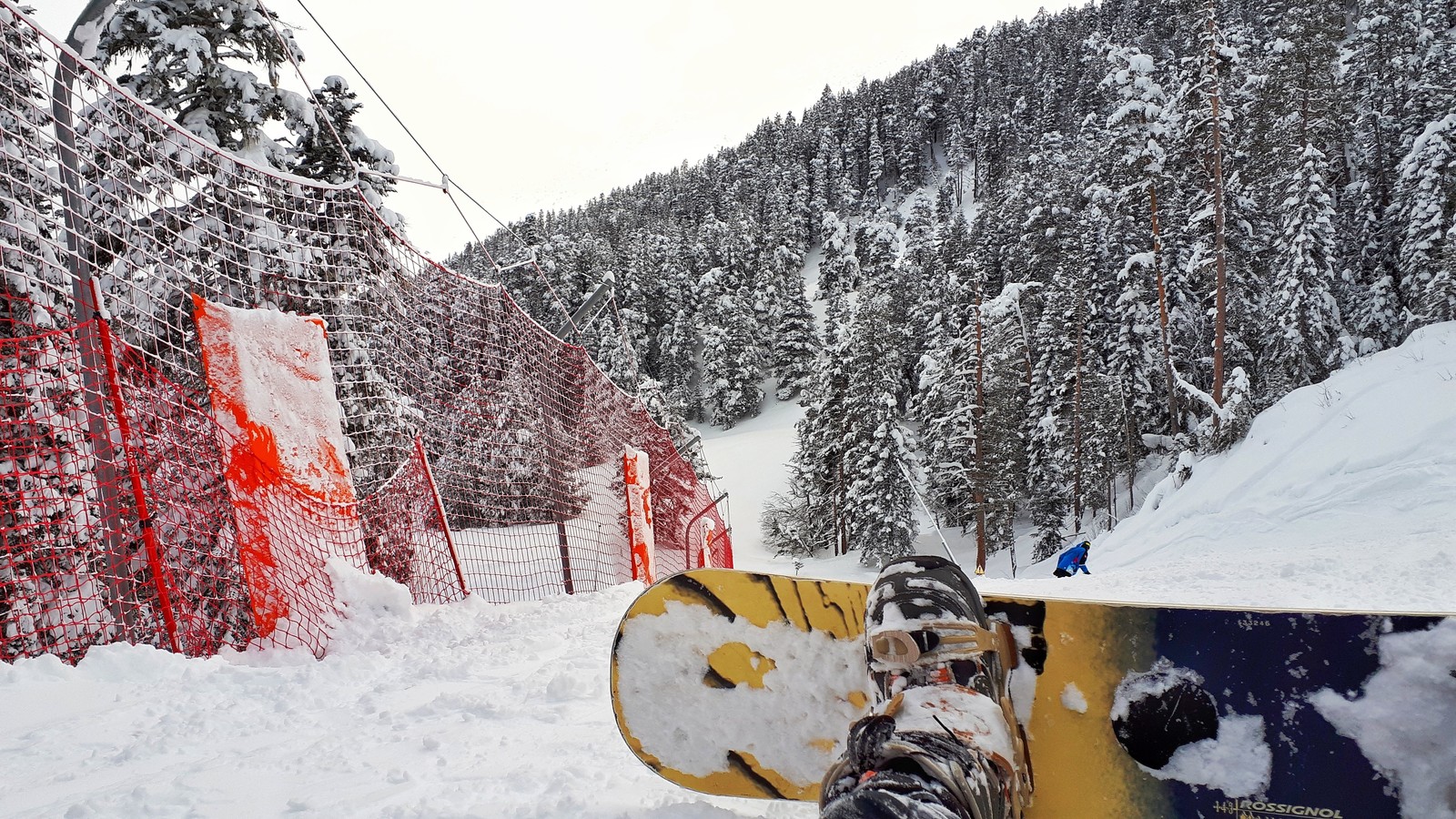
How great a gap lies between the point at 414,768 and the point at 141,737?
1252mm

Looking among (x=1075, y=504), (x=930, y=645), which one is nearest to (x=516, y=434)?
(x=930, y=645)

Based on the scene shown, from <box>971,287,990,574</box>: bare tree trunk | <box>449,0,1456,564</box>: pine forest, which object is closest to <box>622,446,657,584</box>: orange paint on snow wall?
<box>449,0,1456,564</box>: pine forest

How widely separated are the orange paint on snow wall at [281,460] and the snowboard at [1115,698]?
2.89m

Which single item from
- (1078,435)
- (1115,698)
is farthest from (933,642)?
(1078,435)

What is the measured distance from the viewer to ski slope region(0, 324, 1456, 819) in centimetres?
223

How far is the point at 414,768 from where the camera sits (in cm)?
247

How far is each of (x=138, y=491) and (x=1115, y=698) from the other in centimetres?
468

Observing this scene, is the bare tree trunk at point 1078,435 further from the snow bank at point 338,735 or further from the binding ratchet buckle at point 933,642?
the binding ratchet buckle at point 933,642

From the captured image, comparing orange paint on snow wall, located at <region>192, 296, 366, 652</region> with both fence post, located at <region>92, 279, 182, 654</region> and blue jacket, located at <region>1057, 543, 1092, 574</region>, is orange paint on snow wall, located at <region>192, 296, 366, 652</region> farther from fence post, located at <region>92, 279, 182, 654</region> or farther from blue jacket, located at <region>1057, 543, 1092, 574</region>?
blue jacket, located at <region>1057, 543, 1092, 574</region>

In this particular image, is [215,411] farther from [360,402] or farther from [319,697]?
[360,402]

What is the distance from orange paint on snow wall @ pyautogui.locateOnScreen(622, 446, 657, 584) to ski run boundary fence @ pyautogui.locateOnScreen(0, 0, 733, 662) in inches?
42.9

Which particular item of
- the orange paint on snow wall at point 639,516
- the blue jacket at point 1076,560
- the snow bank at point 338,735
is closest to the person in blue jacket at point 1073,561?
the blue jacket at point 1076,560

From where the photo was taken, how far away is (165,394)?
4.09 m

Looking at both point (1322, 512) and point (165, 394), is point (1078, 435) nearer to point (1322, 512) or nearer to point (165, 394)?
point (1322, 512)
